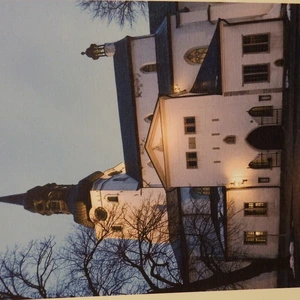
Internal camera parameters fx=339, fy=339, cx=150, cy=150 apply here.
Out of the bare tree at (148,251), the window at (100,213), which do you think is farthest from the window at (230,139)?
the window at (100,213)

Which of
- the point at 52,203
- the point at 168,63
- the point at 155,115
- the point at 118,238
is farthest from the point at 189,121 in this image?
the point at 52,203

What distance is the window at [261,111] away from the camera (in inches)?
218

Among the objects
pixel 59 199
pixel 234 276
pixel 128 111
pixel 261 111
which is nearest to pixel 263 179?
pixel 261 111

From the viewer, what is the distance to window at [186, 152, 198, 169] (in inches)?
247

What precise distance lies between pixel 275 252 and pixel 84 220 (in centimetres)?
296

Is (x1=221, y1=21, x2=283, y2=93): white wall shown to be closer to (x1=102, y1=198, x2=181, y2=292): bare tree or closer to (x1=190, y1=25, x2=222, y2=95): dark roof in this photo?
(x1=190, y1=25, x2=222, y2=95): dark roof

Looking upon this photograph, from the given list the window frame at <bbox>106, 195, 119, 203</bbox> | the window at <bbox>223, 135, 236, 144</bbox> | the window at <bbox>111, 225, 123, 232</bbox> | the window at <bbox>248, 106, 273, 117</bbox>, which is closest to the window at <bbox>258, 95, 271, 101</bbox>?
the window at <bbox>248, 106, 273, 117</bbox>

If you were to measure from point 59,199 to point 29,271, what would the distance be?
75.6 inches

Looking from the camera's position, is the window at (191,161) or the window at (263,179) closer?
the window at (263,179)

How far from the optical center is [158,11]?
16.6 feet

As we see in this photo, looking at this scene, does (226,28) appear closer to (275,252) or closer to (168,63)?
(168,63)

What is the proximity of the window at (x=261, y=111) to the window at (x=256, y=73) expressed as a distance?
441mm

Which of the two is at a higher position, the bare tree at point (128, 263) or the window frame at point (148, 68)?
the window frame at point (148, 68)

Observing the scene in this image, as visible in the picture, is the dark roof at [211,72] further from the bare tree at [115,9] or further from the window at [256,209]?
the window at [256,209]
